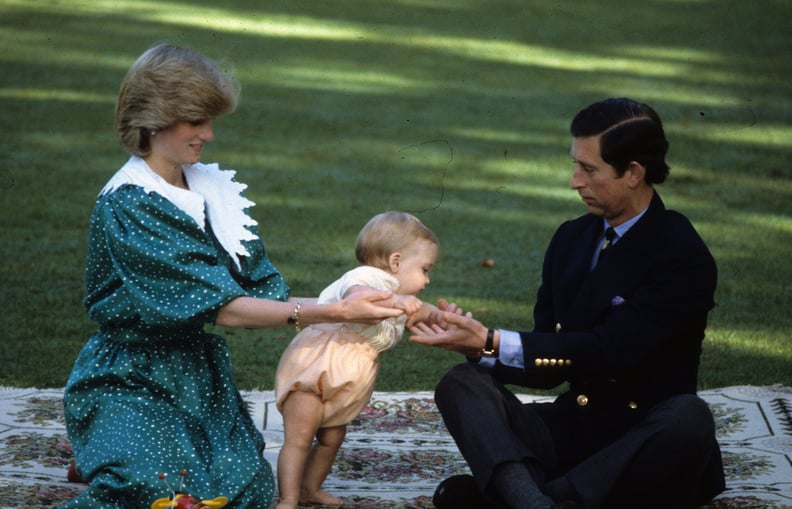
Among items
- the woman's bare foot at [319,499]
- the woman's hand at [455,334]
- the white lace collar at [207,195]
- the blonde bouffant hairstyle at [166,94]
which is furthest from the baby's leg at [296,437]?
the blonde bouffant hairstyle at [166,94]

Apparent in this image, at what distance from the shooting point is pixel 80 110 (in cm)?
1049

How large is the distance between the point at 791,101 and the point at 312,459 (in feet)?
26.4

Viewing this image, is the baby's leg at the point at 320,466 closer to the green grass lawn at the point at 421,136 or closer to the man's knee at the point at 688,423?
the man's knee at the point at 688,423

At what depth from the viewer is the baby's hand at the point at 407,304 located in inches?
151

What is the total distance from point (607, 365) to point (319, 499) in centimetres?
97

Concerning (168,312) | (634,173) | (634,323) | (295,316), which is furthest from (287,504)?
(634,173)

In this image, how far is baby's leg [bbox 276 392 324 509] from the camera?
3.86 m

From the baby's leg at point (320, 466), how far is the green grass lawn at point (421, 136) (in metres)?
1.42

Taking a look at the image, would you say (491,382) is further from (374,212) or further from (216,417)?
(374,212)

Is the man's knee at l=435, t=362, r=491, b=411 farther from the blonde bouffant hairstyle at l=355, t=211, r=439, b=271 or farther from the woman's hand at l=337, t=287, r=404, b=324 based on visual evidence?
the blonde bouffant hairstyle at l=355, t=211, r=439, b=271

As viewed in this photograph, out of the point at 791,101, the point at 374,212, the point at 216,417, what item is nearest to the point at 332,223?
the point at 374,212

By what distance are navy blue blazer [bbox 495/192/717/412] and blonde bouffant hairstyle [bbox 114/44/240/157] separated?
1.15 metres

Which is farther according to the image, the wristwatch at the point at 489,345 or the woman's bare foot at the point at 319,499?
the woman's bare foot at the point at 319,499

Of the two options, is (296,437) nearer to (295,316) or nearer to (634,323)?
(295,316)
